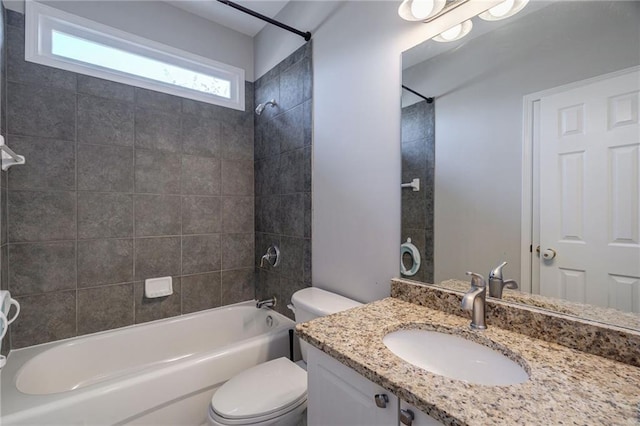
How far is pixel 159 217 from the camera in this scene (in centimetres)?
205

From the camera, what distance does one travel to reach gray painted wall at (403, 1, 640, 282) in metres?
0.85

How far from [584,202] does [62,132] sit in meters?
2.62

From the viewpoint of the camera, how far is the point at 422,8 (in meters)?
1.16

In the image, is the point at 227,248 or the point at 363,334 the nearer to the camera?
the point at 363,334

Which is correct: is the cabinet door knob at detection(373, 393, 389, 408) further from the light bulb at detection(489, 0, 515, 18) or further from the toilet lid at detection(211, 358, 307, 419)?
the light bulb at detection(489, 0, 515, 18)

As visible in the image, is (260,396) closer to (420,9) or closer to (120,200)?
(120,200)

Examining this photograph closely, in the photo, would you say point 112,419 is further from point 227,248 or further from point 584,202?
point 584,202

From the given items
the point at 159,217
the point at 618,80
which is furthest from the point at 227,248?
the point at 618,80

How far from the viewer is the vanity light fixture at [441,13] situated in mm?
1056

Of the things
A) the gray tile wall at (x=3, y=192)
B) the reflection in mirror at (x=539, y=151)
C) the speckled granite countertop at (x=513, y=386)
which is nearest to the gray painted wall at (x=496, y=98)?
the reflection in mirror at (x=539, y=151)

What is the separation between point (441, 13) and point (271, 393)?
72.4 inches

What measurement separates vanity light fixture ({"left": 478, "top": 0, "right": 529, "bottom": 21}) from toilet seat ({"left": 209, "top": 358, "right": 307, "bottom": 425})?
179 centimetres

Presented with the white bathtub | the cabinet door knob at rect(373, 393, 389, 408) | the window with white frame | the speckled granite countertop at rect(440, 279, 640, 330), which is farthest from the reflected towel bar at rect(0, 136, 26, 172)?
the speckled granite countertop at rect(440, 279, 640, 330)

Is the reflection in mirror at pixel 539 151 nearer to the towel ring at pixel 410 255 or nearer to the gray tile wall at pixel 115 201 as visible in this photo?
the towel ring at pixel 410 255
